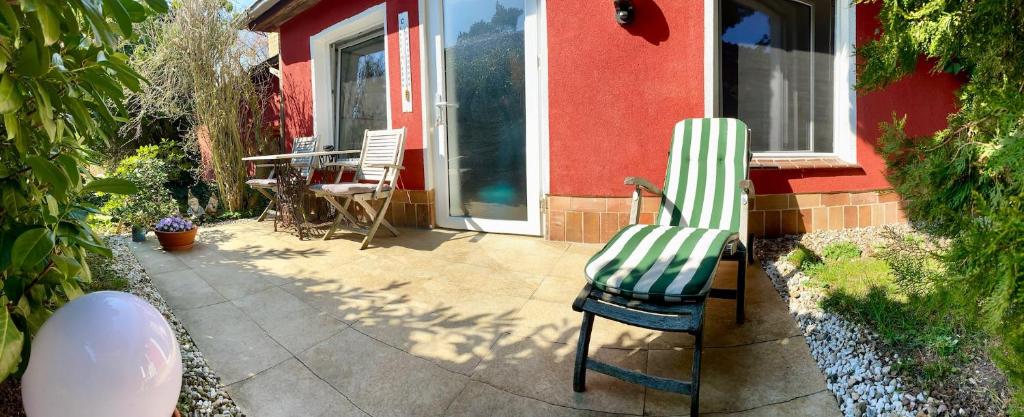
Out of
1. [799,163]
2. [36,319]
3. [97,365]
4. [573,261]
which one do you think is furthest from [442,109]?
[97,365]

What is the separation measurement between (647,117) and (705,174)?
3.20ft

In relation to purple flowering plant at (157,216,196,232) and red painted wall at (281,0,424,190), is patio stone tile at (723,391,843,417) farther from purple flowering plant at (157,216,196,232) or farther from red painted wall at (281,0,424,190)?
purple flowering plant at (157,216,196,232)

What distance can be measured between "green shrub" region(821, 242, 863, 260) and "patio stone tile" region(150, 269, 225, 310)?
4.01 metres

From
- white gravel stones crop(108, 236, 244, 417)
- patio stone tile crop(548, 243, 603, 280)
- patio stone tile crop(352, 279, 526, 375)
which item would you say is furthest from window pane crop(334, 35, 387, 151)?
white gravel stones crop(108, 236, 244, 417)

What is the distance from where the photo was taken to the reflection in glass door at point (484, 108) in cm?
466

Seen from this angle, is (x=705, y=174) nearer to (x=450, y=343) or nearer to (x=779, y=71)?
(x=779, y=71)

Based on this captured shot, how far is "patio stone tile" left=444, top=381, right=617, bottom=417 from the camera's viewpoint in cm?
187

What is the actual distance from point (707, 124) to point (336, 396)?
2785 millimetres

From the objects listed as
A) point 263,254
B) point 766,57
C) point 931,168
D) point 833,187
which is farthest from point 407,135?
point 931,168

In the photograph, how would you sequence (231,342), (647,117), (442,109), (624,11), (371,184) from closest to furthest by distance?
(231,342), (624,11), (647,117), (442,109), (371,184)

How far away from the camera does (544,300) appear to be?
3.03 metres

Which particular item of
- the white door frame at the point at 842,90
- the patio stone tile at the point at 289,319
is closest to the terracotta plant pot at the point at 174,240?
the patio stone tile at the point at 289,319

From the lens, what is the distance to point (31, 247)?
1.24 metres

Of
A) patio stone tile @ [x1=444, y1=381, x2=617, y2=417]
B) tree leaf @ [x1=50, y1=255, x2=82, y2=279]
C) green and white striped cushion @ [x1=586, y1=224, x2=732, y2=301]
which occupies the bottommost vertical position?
patio stone tile @ [x1=444, y1=381, x2=617, y2=417]
